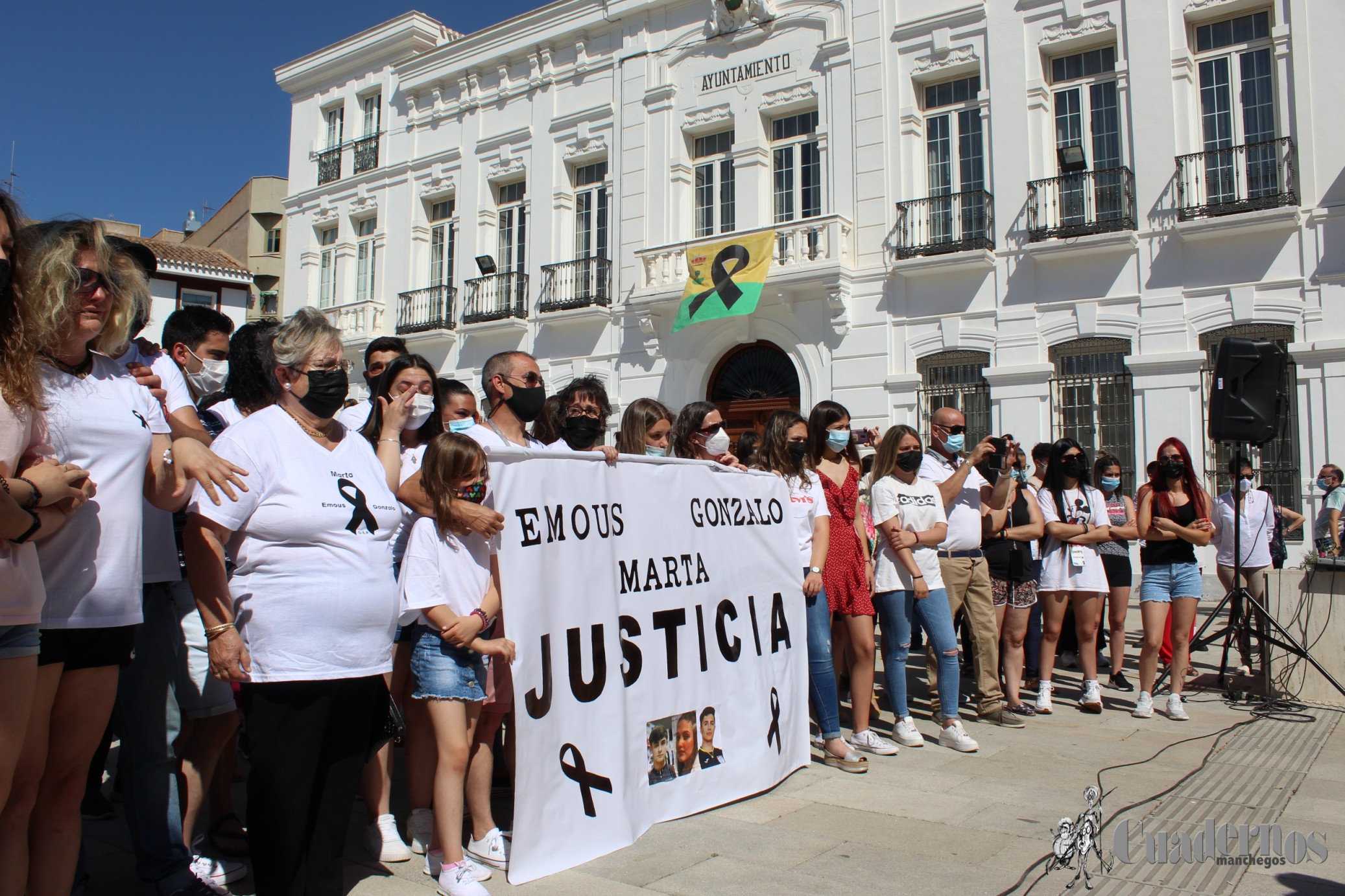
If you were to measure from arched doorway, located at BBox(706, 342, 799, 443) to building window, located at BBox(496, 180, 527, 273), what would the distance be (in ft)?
17.4

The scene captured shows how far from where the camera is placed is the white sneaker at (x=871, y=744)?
5508 millimetres

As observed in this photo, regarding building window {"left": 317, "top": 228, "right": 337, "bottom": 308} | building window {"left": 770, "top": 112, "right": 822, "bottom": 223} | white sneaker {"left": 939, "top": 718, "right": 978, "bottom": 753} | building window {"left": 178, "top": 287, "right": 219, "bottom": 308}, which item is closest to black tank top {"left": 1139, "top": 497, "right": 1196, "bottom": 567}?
white sneaker {"left": 939, "top": 718, "right": 978, "bottom": 753}

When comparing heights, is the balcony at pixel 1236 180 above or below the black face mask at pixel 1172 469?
above

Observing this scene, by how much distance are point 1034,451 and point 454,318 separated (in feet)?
45.7

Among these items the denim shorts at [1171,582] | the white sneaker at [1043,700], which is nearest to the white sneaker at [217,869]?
the white sneaker at [1043,700]

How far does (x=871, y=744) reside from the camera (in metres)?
5.53

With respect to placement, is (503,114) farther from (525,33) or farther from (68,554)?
(68,554)

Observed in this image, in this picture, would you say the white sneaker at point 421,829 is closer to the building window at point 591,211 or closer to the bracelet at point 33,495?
the bracelet at point 33,495

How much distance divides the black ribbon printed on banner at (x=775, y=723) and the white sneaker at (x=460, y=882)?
186cm

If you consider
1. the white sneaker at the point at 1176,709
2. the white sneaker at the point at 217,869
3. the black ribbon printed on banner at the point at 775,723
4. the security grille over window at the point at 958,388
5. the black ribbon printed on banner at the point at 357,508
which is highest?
the security grille over window at the point at 958,388

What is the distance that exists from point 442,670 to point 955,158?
13423 mm

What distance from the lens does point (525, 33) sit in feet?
62.8

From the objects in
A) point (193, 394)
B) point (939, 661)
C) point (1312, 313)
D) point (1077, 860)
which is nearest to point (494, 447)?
point (193, 394)

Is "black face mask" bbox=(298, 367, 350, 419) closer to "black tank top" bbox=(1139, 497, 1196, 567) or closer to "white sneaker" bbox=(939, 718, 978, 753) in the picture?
"white sneaker" bbox=(939, 718, 978, 753)
